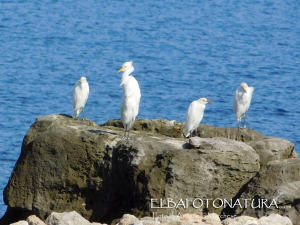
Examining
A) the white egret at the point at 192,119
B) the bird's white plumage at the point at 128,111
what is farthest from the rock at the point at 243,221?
the white egret at the point at 192,119

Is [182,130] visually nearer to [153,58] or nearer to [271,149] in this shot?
[271,149]

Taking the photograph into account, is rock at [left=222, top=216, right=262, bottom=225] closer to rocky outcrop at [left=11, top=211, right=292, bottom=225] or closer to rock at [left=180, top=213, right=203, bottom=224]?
rocky outcrop at [left=11, top=211, right=292, bottom=225]

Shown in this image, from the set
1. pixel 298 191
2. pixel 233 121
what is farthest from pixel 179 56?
pixel 298 191

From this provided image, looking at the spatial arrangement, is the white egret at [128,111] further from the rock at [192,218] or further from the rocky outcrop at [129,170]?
the rock at [192,218]

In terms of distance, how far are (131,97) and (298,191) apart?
11.5ft

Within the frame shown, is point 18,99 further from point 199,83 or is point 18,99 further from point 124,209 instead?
point 124,209

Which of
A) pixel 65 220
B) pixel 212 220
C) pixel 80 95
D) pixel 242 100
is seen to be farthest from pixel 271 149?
pixel 80 95

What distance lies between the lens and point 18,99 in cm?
2441

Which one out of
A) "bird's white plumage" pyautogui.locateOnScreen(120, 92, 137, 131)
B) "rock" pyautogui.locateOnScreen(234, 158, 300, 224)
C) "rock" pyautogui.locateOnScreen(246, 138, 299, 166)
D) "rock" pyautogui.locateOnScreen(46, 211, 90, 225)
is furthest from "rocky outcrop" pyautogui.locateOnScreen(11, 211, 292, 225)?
"bird's white plumage" pyautogui.locateOnScreen(120, 92, 137, 131)

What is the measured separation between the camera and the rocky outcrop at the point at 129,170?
956cm

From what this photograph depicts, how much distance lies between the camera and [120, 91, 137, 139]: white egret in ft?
35.6

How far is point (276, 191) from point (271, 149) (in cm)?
178

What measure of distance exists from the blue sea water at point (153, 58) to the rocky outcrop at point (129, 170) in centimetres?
452

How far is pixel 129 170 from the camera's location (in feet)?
33.0
